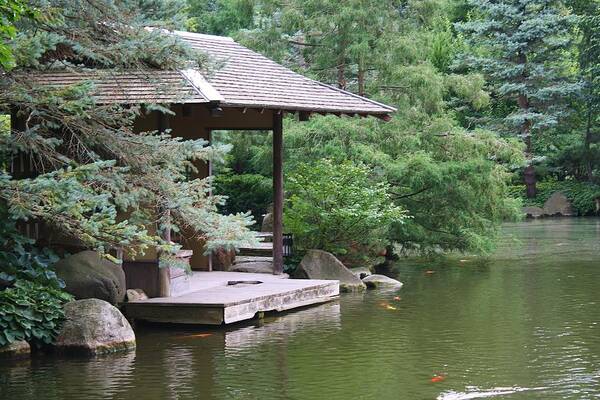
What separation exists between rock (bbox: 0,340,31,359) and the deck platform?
1.96 metres

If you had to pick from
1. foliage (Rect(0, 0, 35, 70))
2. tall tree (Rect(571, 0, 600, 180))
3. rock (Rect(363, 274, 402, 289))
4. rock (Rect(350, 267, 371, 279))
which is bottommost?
rock (Rect(363, 274, 402, 289))

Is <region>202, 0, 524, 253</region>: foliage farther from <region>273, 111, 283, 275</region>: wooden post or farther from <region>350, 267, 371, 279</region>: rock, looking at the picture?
<region>273, 111, 283, 275</region>: wooden post

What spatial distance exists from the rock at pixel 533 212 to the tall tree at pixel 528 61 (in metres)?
1.45

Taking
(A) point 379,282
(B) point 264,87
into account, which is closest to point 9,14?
(B) point 264,87

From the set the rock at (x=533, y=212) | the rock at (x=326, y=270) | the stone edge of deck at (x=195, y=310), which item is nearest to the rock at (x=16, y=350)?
the stone edge of deck at (x=195, y=310)

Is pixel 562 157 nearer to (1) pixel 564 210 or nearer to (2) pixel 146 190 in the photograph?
(1) pixel 564 210

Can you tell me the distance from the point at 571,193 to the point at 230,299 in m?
26.3

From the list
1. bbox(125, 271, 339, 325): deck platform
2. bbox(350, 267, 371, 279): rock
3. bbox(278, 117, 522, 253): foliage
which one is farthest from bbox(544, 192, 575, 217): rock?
Answer: bbox(125, 271, 339, 325): deck platform

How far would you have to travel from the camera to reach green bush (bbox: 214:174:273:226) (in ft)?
72.6

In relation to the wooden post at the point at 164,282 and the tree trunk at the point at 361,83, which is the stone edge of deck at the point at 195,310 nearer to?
the wooden post at the point at 164,282

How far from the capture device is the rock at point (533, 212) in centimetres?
3512

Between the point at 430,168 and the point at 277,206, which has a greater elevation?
the point at 430,168

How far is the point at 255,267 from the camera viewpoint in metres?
15.8

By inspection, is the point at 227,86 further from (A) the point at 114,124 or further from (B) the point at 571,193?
(B) the point at 571,193
